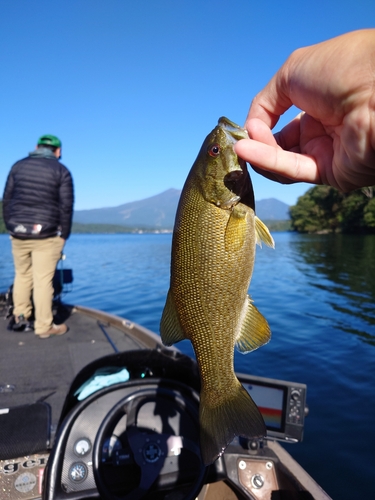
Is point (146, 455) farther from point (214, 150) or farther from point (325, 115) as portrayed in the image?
point (325, 115)

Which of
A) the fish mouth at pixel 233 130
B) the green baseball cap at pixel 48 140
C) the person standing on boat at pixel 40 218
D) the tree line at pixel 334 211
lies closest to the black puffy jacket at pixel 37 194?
the person standing on boat at pixel 40 218

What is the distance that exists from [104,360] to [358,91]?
2706mm

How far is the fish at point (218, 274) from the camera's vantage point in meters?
2.05

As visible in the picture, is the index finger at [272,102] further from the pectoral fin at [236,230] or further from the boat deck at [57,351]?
the boat deck at [57,351]

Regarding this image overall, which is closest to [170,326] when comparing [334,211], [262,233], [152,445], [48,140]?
[262,233]

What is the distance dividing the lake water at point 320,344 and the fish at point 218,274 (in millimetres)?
3882

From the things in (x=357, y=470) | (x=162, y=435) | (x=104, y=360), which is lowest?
(x=357, y=470)

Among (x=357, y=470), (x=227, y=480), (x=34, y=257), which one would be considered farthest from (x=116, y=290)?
(x=227, y=480)

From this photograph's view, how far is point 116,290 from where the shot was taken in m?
18.5

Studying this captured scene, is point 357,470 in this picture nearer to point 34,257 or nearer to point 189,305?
point 189,305

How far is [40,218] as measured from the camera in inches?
257

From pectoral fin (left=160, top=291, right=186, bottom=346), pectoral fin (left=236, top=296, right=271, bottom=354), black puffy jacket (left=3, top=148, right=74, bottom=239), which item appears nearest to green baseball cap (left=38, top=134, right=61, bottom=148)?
black puffy jacket (left=3, top=148, right=74, bottom=239)

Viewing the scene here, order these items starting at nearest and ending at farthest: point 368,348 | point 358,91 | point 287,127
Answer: point 358,91 → point 287,127 → point 368,348

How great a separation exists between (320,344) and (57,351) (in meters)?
6.91
